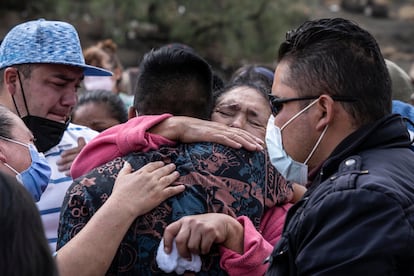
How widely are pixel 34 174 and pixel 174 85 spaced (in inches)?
27.7

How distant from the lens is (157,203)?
2.55m

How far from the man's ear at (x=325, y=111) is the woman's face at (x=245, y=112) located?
710 millimetres

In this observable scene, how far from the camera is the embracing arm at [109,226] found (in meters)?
2.46

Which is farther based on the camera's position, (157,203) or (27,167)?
(27,167)

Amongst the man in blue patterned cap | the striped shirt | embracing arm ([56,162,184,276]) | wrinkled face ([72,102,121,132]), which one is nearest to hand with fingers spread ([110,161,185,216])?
embracing arm ([56,162,184,276])

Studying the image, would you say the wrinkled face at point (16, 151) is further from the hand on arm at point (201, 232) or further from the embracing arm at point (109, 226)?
the hand on arm at point (201, 232)

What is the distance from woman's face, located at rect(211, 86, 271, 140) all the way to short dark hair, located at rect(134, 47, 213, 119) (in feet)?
1.02

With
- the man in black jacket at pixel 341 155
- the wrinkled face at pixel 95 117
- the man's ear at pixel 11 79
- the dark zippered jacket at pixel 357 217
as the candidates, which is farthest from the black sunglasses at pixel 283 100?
the wrinkled face at pixel 95 117

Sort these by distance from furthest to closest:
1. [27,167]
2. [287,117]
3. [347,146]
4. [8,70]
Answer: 1. [8,70]
2. [27,167]
3. [287,117]
4. [347,146]

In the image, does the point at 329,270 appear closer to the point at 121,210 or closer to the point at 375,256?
the point at 375,256

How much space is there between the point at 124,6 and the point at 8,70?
13423 mm

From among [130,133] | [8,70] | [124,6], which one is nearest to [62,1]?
[124,6]

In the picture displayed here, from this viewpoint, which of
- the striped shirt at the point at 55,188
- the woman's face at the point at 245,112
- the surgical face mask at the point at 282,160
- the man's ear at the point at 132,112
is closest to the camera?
the surgical face mask at the point at 282,160

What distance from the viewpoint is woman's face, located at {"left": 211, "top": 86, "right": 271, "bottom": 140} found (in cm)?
309
